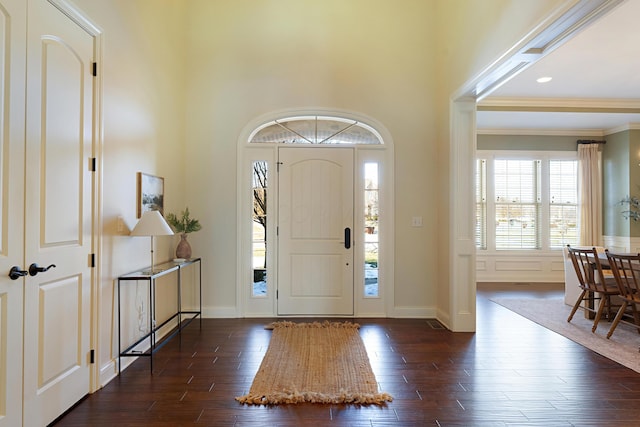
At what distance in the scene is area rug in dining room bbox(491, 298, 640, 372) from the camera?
3320 mm

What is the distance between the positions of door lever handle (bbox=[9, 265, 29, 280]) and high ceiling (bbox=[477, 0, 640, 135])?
180 inches

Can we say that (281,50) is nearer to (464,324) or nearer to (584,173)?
(464,324)

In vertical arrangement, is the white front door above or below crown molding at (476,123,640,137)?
below

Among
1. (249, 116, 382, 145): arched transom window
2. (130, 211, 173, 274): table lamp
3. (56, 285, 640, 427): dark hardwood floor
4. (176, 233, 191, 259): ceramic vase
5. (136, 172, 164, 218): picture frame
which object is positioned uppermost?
(249, 116, 382, 145): arched transom window

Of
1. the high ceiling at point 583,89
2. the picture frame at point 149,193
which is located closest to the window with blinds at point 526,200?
the high ceiling at point 583,89

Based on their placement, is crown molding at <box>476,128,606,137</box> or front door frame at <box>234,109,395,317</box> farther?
crown molding at <box>476,128,606,137</box>

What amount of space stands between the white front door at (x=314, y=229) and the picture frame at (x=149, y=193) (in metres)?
1.43

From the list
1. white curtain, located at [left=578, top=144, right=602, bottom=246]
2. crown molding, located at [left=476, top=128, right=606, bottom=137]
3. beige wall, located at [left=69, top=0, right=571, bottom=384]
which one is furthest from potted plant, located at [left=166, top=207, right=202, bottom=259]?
white curtain, located at [left=578, top=144, right=602, bottom=246]

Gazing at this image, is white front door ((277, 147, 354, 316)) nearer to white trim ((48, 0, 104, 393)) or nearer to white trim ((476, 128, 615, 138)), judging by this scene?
white trim ((48, 0, 104, 393))

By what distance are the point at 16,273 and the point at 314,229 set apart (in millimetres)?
3085

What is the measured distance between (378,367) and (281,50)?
152 inches

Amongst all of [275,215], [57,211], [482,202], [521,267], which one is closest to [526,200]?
[482,202]

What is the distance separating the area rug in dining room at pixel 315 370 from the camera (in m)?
2.48

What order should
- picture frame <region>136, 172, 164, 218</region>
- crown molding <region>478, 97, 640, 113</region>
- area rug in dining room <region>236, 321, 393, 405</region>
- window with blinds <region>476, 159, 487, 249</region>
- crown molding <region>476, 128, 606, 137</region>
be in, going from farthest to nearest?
window with blinds <region>476, 159, 487, 249</region> → crown molding <region>476, 128, 606, 137</region> → crown molding <region>478, 97, 640, 113</region> → picture frame <region>136, 172, 164, 218</region> → area rug in dining room <region>236, 321, 393, 405</region>
